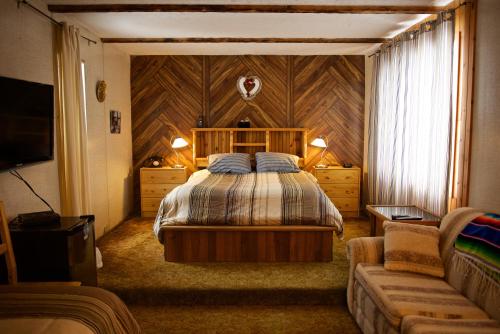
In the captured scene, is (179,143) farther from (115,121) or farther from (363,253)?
(363,253)

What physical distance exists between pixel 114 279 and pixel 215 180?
1518mm

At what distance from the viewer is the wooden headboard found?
19.1ft

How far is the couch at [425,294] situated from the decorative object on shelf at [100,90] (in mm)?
3356

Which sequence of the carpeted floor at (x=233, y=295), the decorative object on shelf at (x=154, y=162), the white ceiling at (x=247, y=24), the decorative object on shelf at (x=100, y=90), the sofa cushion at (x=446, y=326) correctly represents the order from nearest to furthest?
1. the sofa cushion at (x=446, y=326)
2. the carpeted floor at (x=233, y=295)
3. the white ceiling at (x=247, y=24)
4. the decorative object on shelf at (x=100, y=90)
5. the decorative object on shelf at (x=154, y=162)

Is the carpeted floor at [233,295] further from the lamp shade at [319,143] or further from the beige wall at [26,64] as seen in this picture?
the lamp shade at [319,143]

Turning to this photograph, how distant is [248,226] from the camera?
358 cm

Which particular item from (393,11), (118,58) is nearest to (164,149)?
(118,58)

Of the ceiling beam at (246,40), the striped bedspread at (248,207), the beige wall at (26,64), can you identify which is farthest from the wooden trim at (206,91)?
the beige wall at (26,64)

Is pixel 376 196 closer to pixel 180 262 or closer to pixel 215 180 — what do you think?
pixel 215 180

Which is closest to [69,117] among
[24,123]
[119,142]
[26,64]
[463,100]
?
[26,64]

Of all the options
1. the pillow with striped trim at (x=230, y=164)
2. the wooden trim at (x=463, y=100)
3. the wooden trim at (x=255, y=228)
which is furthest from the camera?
the pillow with striped trim at (x=230, y=164)

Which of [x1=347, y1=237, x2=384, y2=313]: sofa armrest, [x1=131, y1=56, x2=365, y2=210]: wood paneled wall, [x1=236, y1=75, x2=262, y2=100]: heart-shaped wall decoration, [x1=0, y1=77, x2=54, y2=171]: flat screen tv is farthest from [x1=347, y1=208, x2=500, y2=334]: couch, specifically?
[x1=236, y1=75, x2=262, y2=100]: heart-shaped wall decoration

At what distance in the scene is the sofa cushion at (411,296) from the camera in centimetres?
204

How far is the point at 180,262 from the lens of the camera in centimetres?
364
